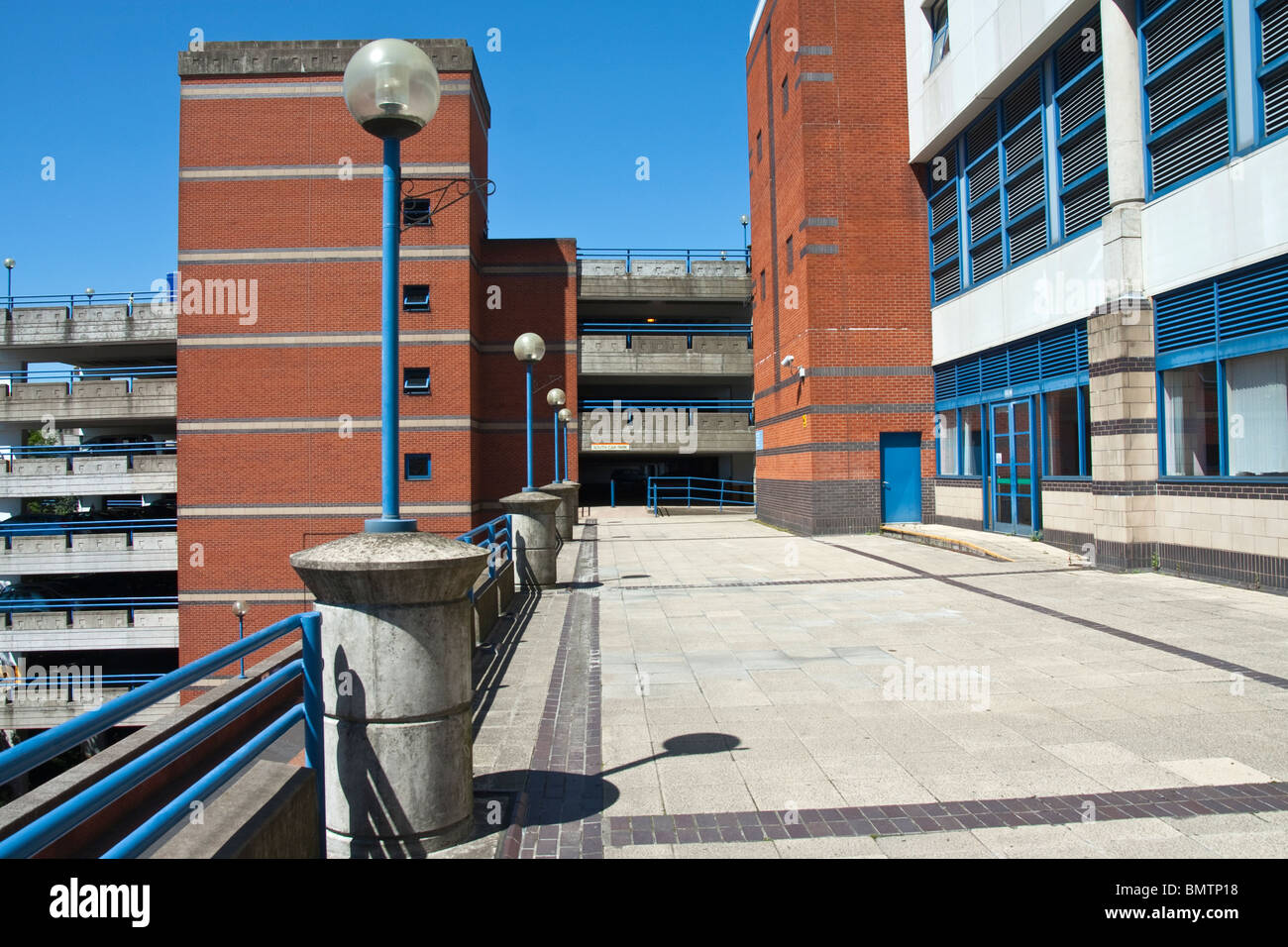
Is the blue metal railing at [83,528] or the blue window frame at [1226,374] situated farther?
the blue metal railing at [83,528]

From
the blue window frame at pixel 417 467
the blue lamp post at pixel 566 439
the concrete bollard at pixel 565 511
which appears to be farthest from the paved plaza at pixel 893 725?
the blue window frame at pixel 417 467

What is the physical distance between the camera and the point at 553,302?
3316 centimetres

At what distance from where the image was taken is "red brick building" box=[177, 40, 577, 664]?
26.2 metres

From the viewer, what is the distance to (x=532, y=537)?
1161cm

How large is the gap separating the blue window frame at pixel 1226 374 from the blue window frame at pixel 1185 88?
1639 mm

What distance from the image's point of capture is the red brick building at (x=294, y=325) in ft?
86.1

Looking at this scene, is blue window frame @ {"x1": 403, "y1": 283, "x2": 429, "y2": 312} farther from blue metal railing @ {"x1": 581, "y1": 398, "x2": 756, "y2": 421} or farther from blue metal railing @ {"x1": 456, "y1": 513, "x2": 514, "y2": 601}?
blue metal railing @ {"x1": 456, "y1": 513, "x2": 514, "y2": 601}

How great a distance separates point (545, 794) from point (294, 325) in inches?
1012

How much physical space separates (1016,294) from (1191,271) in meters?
4.62

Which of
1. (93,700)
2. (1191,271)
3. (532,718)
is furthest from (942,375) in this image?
(93,700)

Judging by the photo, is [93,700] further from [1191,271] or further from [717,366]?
[1191,271]

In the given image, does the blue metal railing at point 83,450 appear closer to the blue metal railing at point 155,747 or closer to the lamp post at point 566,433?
the lamp post at point 566,433

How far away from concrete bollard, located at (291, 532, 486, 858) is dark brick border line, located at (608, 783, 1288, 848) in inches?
37.3
